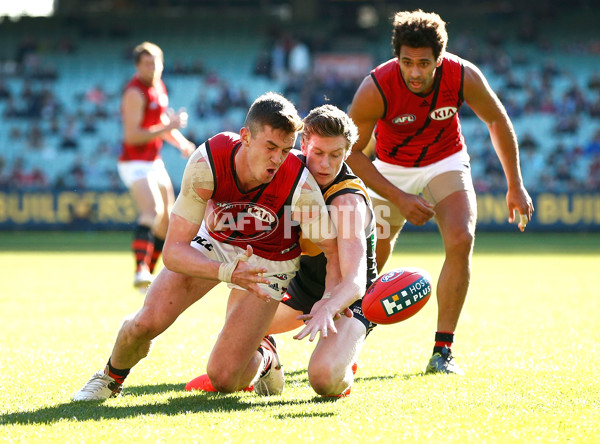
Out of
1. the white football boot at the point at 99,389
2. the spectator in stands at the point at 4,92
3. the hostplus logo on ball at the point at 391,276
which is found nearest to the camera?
the white football boot at the point at 99,389

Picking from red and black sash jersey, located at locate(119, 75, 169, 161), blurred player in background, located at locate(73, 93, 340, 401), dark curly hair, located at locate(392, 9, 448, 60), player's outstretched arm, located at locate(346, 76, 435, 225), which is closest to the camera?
blurred player in background, located at locate(73, 93, 340, 401)

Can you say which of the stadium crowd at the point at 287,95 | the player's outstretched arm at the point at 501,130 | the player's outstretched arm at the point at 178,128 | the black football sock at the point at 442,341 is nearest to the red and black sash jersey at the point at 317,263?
the black football sock at the point at 442,341

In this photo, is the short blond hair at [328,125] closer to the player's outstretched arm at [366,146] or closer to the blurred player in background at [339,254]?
the blurred player in background at [339,254]

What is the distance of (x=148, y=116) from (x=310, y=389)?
6.50 metres

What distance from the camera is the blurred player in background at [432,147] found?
17.8 ft

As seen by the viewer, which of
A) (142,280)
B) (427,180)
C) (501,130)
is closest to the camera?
(501,130)

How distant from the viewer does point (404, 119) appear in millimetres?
5922

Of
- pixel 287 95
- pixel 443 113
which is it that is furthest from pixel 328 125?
pixel 287 95

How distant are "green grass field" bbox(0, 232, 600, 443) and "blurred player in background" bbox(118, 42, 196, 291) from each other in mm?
651

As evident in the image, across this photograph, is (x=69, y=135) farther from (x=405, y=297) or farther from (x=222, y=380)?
(x=405, y=297)

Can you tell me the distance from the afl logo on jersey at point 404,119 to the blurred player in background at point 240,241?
1.52m

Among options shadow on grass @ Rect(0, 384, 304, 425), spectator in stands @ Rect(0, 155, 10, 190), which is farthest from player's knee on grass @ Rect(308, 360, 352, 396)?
spectator in stands @ Rect(0, 155, 10, 190)

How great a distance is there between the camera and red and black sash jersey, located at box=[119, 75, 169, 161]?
1036 cm

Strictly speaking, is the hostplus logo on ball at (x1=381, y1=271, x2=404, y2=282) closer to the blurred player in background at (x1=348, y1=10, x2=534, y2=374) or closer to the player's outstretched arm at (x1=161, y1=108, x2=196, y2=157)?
the blurred player in background at (x1=348, y1=10, x2=534, y2=374)
